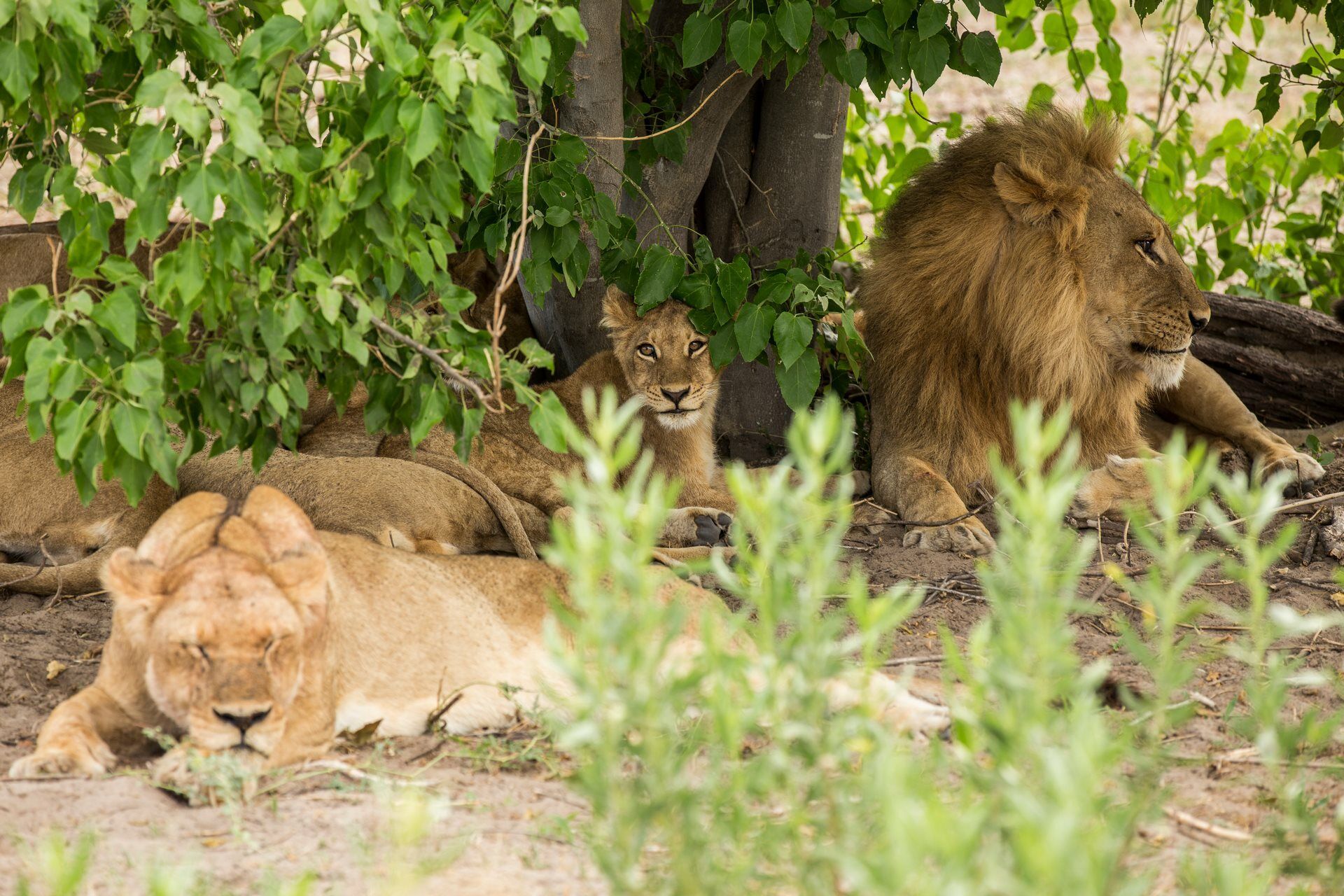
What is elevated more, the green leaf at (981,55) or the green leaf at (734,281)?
the green leaf at (981,55)

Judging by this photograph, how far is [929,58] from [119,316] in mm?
2531

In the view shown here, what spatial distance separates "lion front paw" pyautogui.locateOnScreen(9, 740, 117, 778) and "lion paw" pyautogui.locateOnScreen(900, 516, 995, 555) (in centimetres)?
A: 284

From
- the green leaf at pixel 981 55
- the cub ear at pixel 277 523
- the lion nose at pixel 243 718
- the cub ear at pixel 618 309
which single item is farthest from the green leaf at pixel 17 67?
the green leaf at pixel 981 55

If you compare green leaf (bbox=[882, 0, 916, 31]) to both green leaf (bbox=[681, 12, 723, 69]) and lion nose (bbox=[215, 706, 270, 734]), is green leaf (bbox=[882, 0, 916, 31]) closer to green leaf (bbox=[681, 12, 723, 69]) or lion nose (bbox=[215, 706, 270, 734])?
green leaf (bbox=[681, 12, 723, 69])

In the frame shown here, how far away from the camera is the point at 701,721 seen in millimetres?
2795

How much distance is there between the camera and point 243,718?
2686 millimetres

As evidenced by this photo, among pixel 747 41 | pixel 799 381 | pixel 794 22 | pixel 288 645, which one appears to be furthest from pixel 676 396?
pixel 288 645

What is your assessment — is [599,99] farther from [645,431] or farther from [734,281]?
[645,431]

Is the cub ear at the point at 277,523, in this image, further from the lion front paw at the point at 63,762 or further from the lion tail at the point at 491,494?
the lion tail at the point at 491,494

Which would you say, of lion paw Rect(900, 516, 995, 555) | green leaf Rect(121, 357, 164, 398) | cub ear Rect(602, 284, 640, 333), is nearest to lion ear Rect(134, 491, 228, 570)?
green leaf Rect(121, 357, 164, 398)

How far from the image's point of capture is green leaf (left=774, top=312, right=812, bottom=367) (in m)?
4.41

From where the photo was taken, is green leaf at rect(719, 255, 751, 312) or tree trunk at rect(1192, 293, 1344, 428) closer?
green leaf at rect(719, 255, 751, 312)

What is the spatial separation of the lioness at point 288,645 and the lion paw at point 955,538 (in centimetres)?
157

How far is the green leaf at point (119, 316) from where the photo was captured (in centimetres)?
283
